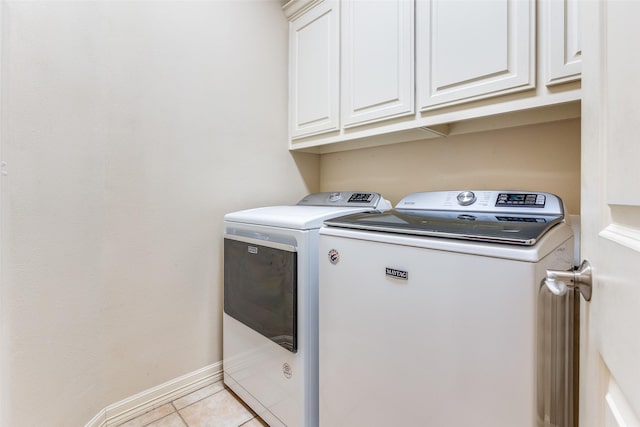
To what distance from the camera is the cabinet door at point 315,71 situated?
175cm

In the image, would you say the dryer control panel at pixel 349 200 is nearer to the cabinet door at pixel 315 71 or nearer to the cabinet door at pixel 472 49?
the cabinet door at pixel 315 71

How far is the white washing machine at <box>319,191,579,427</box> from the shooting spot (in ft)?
2.33

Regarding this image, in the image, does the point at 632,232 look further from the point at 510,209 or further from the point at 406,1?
the point at 406,1

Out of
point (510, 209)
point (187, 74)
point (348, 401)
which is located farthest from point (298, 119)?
point (348, 401)

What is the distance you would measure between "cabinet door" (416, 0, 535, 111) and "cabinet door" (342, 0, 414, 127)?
62mm

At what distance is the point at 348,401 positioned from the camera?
110 centimetres

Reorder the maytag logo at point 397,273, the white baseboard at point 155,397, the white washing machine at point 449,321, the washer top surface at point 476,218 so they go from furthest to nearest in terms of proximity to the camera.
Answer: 1. the white baseboard at point 155,397
2. the maytag logo at point 397,273
3. the washer top surface at point 476,218
4. the white washing machine at point 449,321

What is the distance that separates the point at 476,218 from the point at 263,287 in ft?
3.15

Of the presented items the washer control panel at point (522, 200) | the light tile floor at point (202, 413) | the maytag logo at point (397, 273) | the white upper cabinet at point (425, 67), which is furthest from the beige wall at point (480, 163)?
the light tile floor at point (202, 413)

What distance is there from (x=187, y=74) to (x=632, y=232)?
6.13ft

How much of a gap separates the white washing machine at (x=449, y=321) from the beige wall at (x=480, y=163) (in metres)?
0.25

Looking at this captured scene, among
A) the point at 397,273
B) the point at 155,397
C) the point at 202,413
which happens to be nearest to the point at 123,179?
the point at 155,397

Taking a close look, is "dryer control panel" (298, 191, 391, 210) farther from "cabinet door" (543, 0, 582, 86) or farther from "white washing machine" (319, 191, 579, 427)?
"cabinet door" (543, 0, 582, 86)

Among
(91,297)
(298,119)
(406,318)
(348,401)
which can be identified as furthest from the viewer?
(298,119)
